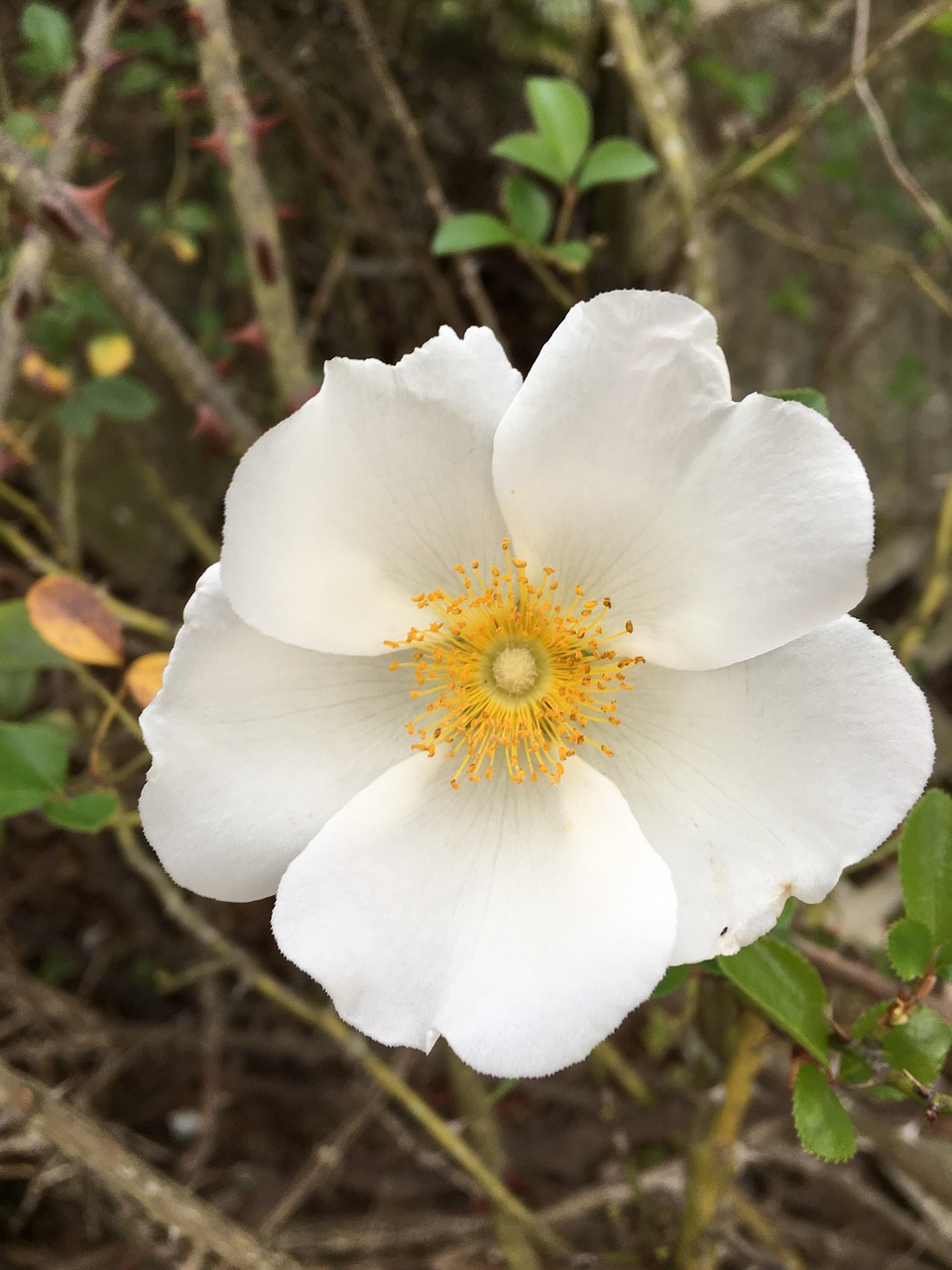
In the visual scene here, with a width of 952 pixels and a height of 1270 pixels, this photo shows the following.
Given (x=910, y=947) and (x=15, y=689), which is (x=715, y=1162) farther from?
(x=15, y=689)

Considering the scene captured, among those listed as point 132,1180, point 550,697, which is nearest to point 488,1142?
point 132,1180

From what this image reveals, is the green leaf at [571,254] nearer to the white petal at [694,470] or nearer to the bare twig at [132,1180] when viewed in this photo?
the white petal at [694,470]

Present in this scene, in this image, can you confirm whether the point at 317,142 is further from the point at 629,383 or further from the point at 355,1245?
the point at 355,1245

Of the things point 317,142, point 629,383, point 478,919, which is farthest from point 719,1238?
point 317,142

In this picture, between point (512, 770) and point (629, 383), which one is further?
point (512, 770)

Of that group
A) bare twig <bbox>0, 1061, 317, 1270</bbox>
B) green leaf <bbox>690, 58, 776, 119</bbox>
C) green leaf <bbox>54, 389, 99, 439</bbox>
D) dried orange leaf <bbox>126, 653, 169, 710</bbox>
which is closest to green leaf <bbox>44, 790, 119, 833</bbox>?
dried orange leaf <bbox>126, 653, 169, 710</bbox>
